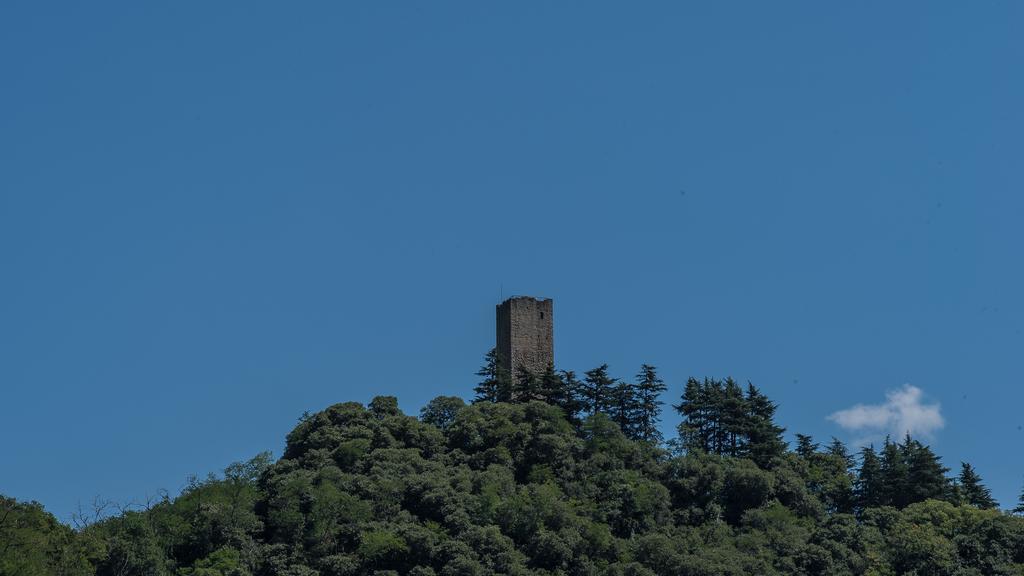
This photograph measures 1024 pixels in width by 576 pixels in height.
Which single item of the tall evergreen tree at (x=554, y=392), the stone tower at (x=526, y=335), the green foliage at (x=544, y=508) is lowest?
the green foliage at (x=544, y=508)

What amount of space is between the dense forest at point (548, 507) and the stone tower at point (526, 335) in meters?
2.94

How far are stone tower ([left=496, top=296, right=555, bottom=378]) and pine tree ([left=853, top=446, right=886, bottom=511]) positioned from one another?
16.9 meters

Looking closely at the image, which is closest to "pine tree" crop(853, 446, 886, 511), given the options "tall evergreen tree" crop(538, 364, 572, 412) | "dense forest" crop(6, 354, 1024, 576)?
"dense forest" crop(6, 354, 1024, 576)

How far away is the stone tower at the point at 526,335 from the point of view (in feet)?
250

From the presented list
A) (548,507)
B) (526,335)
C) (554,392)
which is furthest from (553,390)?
(548,507)

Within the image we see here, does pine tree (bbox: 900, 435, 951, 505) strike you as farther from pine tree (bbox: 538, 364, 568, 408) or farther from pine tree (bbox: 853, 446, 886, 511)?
pine tree (bbox: 538, 364, 568, 408)

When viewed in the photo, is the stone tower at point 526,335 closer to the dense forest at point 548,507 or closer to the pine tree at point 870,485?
the dense forest at point 548,507

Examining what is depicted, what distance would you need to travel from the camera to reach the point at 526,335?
76.9 m

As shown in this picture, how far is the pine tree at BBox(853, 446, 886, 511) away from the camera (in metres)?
67.4

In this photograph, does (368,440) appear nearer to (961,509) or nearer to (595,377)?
(595,377)

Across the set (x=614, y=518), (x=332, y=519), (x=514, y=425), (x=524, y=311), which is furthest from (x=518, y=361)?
(x=332, y=519)

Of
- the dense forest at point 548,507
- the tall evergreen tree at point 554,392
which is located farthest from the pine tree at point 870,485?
the tall evergreen tree at point 554,392

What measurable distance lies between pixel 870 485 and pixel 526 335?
1932cm

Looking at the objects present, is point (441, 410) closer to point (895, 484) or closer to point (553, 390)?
point (553, 390)
